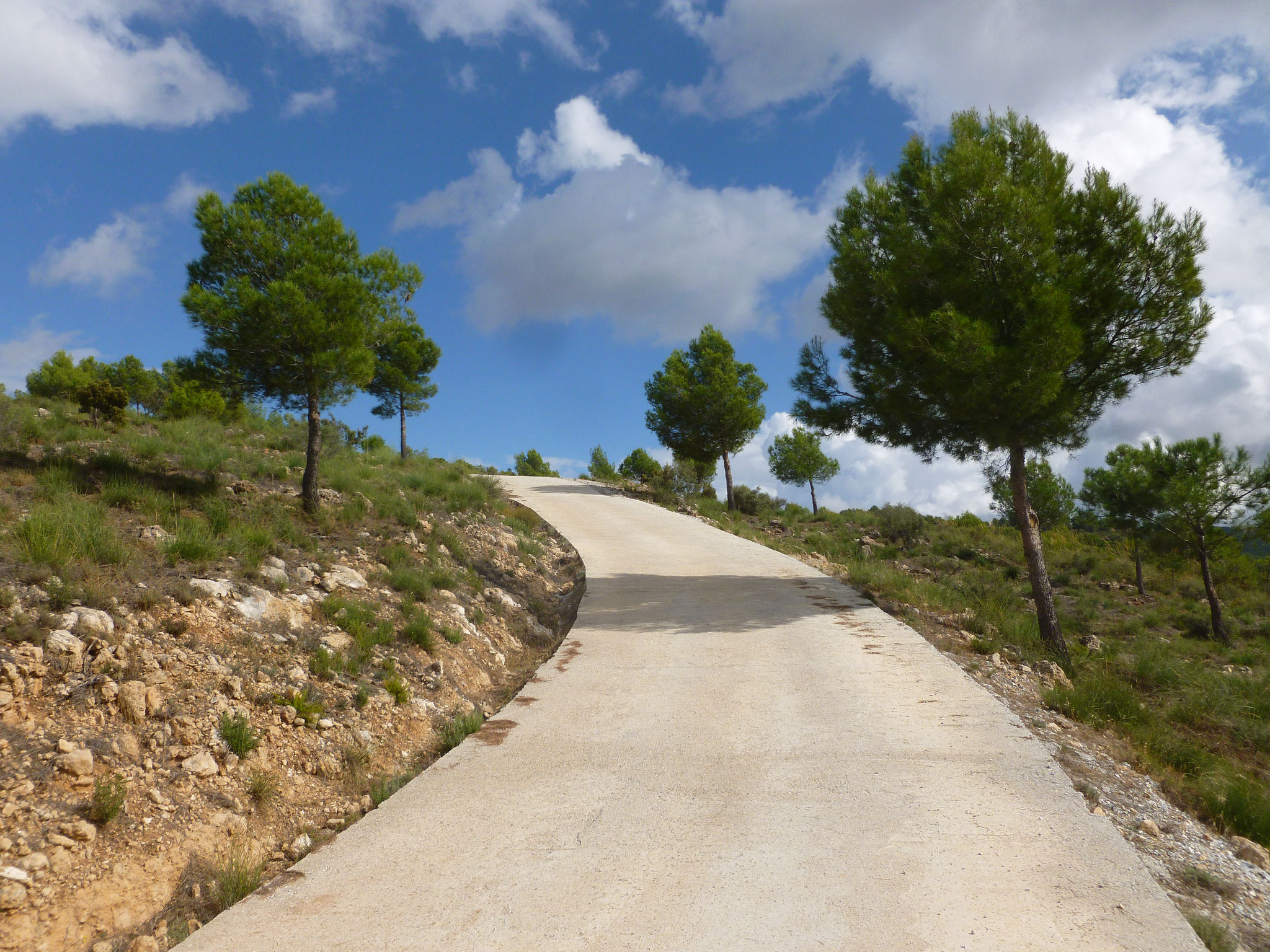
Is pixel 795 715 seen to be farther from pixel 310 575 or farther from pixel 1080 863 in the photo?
pixel 310 575

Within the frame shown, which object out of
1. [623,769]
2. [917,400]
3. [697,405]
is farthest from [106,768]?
[697,405]

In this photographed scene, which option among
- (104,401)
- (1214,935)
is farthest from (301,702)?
(104,401)

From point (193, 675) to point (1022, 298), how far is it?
36.7 feet

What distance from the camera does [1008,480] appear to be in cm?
1170

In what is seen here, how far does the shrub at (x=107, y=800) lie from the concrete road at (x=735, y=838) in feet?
3.29

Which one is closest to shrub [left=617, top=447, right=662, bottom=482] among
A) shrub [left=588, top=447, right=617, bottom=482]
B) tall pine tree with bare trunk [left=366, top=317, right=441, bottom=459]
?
shrub [left=588, top=447, right=617, bottom=482]

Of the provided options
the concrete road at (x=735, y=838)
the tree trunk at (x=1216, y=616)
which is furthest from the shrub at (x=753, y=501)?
the concrete road at (x=735, y=838)

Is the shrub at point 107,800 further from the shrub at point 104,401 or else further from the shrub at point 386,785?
the shrub at point 104,401

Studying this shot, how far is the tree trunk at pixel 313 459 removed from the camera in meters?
10.6

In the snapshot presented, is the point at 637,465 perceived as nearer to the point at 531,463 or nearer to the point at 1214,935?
the point at 531,463

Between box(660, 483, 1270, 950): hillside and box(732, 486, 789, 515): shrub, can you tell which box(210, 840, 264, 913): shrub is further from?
box(732, 486, 789, 515): shrub

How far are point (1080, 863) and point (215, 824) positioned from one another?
500 cm

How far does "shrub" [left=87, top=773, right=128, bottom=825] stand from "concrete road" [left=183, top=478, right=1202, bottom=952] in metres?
1.00

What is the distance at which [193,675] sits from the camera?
5.00 m
